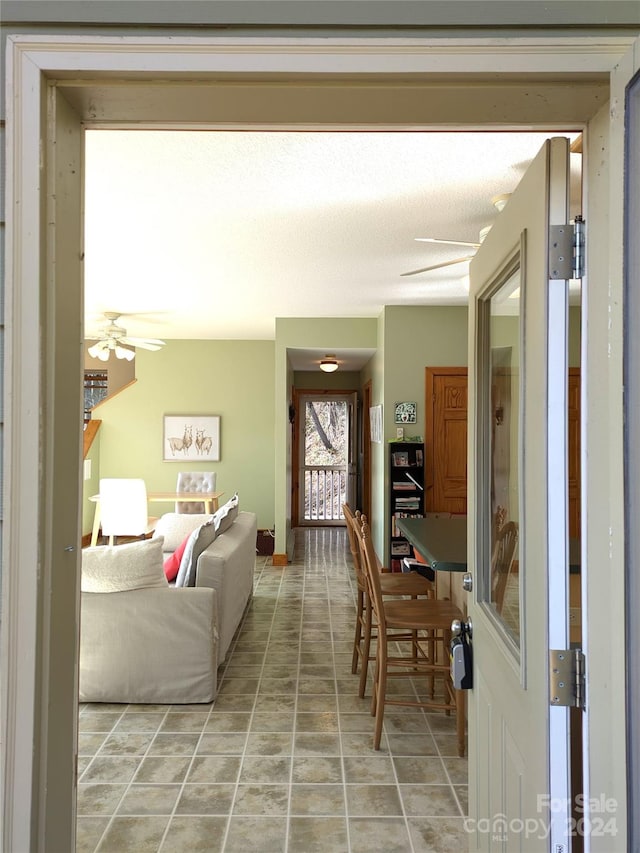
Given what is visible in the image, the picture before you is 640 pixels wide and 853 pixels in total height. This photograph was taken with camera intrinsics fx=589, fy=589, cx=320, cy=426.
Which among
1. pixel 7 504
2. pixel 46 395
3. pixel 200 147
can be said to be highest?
pixel 200 147

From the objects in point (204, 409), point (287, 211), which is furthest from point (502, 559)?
point (204, 409)

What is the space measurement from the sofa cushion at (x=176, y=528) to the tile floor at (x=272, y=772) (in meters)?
1.52

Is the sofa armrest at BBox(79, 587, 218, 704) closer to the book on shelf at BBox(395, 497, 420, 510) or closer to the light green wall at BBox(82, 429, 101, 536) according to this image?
the book on shelf at BBox(395, 497, 420, 510)

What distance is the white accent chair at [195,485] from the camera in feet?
25.3

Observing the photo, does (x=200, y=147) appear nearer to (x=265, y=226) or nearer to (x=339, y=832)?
(x=265, y=226)

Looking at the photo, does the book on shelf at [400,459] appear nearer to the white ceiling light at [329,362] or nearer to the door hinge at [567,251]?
the white ceiling light at [329,362]

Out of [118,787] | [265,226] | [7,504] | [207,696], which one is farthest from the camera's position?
[265,226]

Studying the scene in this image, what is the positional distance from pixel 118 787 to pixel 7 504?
6.94ft

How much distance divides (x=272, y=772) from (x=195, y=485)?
17.9 ft

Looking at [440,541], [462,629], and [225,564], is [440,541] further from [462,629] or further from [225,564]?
[462,629]

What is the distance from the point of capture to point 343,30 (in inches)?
37.4

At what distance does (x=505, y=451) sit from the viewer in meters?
1.44

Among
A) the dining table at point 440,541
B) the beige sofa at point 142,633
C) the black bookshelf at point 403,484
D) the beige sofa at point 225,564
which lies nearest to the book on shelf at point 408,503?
the black bookshelf at point 403,484

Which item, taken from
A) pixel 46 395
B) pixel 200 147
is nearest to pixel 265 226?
pixel 200 147
